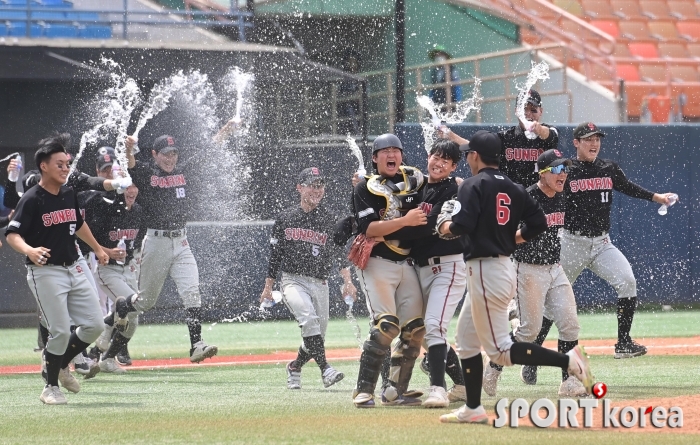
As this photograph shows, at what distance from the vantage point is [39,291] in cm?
847

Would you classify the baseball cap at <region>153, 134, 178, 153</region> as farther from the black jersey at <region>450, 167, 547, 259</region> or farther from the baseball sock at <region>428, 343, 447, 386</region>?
the black jersey at <region>450, 167, 547, 259</region>

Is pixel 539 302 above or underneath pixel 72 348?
above

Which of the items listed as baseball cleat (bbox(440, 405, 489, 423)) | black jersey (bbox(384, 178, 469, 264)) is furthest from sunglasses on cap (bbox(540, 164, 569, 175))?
baseball cleat (bbox(440, 405, 489, 423))

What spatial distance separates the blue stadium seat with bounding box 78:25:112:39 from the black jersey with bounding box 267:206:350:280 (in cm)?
889

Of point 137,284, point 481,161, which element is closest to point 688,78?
point 137,284

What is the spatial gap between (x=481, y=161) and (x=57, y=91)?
1160 centimetres

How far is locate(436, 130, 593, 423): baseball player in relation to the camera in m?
6.61

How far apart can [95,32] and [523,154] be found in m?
10.3

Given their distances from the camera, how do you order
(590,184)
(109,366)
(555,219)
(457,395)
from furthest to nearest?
(109,366) < (590,184) < (555,219) < (457,395)

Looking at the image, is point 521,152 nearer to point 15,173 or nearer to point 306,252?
point 306,252

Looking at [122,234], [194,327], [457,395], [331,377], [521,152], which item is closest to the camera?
[457,395]

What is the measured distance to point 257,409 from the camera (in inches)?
303

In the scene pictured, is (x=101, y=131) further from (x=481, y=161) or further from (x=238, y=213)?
(x=481, y=161)

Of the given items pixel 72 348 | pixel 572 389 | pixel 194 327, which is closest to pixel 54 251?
pixel 72 348
